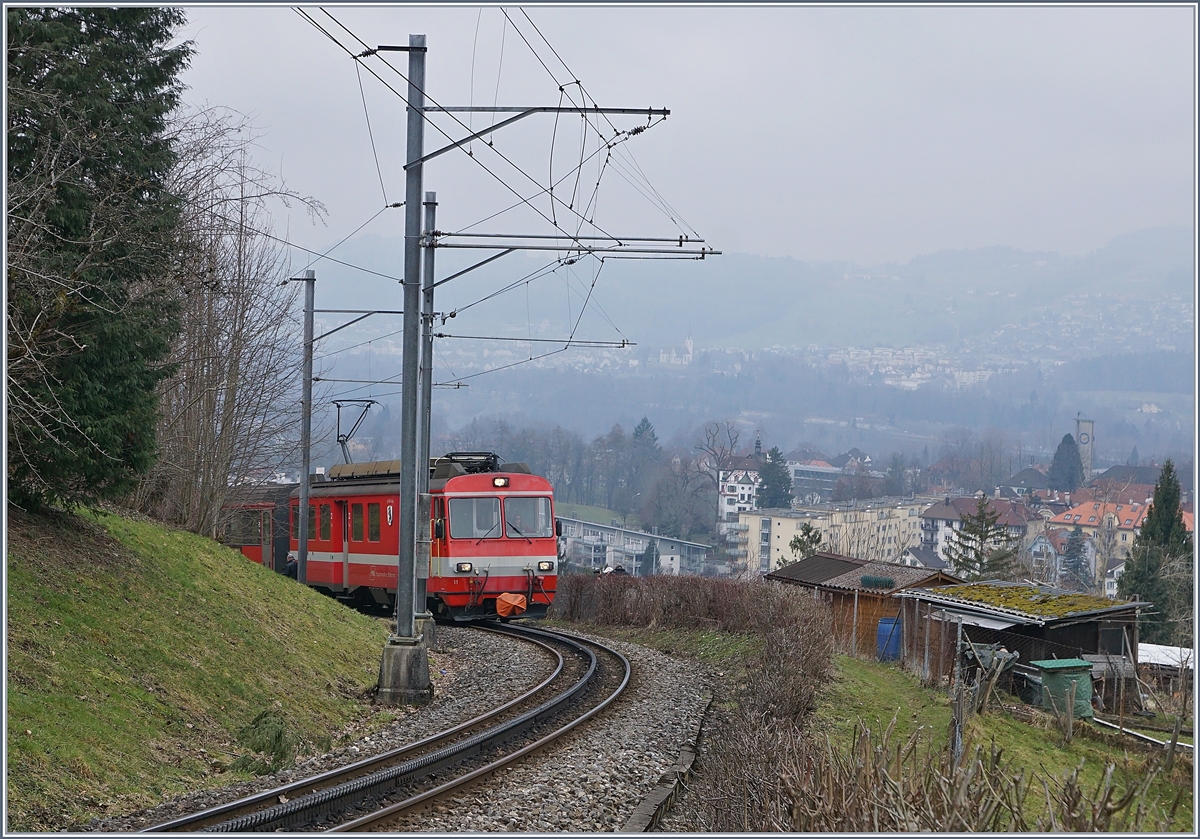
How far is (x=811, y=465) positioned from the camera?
579 ft

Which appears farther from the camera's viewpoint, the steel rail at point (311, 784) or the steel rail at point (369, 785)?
the steel rail at point (369, 785)

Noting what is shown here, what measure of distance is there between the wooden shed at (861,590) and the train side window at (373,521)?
10.5m

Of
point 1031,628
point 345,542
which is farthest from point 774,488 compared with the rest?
point 1031,628

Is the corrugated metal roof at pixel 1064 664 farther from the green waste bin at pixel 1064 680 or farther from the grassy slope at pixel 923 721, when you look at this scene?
the grassy slope at pixel 923 721

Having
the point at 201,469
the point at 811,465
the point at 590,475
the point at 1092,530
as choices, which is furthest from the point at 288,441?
the point at 811,465

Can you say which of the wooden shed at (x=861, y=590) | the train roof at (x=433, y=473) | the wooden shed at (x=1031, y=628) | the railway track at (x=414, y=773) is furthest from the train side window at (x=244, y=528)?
the wooden shed at (x=1031, y=628)

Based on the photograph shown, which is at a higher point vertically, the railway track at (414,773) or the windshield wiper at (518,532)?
the windshield wiper at (518,532)

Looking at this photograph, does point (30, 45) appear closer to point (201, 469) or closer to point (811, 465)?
point (201, 469)

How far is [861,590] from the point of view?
27.9m

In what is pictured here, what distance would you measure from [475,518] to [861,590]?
12.0m

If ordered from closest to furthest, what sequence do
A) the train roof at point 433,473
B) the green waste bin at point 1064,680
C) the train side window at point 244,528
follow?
the green waste bin at point 1064,680, the train roof at point 433,473, the train side window at point 244,528

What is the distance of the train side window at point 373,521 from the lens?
22516 mm

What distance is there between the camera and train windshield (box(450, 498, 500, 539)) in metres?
20.2

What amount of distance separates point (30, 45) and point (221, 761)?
742 centimetres
